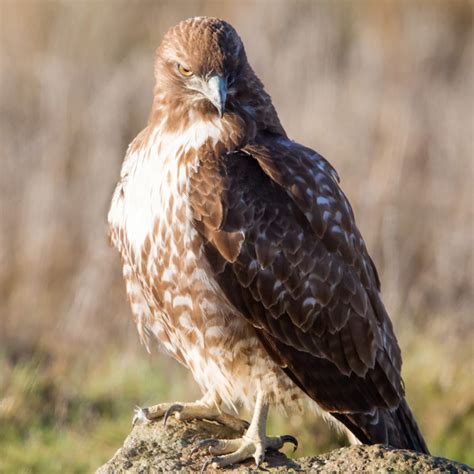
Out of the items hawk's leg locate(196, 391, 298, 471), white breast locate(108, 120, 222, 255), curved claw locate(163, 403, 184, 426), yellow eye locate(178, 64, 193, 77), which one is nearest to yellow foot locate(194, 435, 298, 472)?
hawk's leg locate(196, 391, 298, 471)

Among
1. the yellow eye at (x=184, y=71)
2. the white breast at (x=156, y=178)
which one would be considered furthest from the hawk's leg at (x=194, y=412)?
the yellow eye at (x=184, y=71)

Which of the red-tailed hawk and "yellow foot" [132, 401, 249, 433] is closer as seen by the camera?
the red-tailed hawk

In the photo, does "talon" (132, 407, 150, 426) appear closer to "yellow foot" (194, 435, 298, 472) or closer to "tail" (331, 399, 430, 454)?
"yellow foot" (194, 435, 298, 472)

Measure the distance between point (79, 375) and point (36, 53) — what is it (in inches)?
206

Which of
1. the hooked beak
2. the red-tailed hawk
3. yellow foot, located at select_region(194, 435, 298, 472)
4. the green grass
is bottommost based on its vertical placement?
the green grass

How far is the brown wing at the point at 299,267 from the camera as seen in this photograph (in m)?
4.34

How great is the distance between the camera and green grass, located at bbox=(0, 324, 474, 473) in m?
6.40

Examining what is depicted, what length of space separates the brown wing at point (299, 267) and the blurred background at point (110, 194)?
72.3 inches

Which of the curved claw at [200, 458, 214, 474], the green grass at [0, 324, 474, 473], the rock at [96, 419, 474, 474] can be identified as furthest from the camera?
the green grass at [0, 324, 474, 473]

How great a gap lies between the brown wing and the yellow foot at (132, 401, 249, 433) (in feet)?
1.31

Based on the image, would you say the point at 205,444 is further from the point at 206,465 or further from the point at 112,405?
the point at 112,405

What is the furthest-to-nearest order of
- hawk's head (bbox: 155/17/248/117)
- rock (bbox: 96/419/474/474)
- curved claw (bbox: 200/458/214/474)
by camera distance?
hawk's head (bbox: 155/17/248/117), curved claw (bbox: 200/458/214/474), rock (bbox: 96/419/474/474)

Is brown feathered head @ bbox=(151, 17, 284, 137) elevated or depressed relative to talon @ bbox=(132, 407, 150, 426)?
elevated

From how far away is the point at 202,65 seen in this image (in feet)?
14.3
